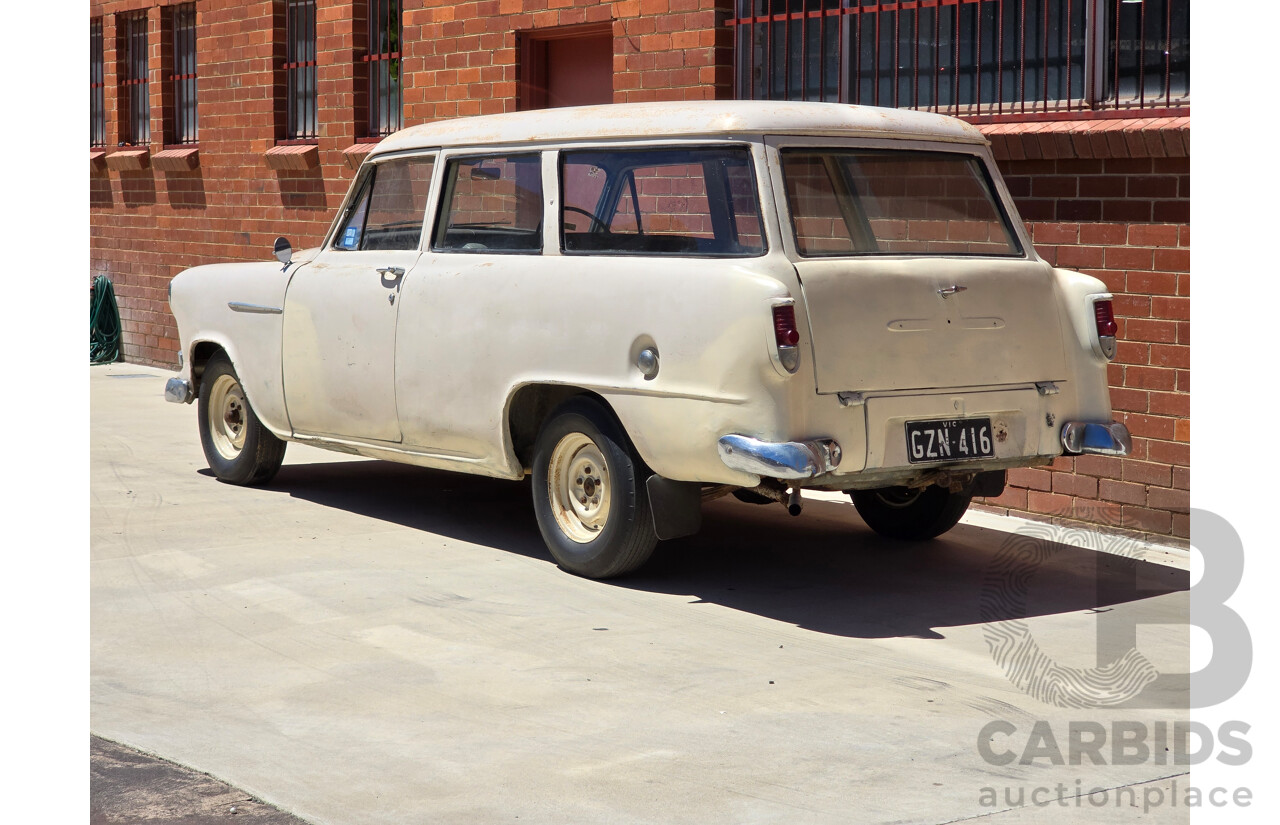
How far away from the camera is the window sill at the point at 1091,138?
746 centimetres

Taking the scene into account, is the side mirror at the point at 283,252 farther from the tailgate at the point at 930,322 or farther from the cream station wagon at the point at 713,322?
the tailgate at the point at 930,322

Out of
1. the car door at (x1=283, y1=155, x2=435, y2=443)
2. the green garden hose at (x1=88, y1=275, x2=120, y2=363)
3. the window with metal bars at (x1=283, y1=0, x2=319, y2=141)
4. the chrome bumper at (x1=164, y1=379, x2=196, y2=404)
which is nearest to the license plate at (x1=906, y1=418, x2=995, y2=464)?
the car door at (x1=283, y1=155, x2=435, y2=443)

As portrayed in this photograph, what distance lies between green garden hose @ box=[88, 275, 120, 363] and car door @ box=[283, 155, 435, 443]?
9.06 meters

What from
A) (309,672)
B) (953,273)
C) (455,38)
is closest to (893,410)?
(953,273)

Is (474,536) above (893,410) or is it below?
below

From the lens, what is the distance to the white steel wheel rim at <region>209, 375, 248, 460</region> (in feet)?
29.1

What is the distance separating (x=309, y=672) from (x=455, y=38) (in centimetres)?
761

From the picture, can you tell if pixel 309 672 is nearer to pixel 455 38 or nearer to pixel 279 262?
pixel 279 262

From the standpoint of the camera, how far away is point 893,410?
19.9 ft

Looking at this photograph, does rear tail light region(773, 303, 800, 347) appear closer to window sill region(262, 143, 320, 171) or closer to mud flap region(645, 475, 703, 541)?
mud flap region(645, 475, 703, 541)

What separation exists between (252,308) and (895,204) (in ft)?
11.9

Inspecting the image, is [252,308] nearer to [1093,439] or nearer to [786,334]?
[786,334]

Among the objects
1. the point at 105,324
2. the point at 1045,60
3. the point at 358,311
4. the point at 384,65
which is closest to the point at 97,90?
the point at 105,324

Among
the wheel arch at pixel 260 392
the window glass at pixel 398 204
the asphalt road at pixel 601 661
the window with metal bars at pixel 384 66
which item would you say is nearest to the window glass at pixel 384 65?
the window with metal bars at pixel 384 66
